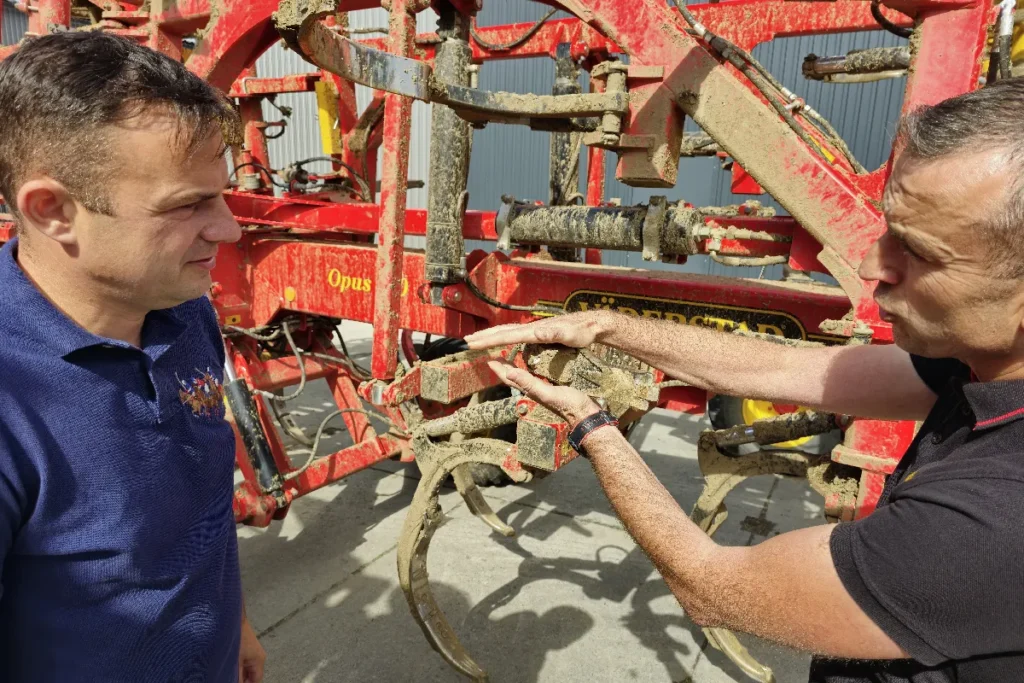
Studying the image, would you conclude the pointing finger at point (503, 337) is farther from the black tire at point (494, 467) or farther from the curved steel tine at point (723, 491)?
the black tire at point (494, 467)

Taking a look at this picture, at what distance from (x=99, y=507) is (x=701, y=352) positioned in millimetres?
1496

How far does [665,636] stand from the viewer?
276 cm

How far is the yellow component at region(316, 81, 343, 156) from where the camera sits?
4.45 metres

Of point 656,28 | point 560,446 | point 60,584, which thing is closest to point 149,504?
point 60,584

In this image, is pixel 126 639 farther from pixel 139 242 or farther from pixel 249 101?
pixel 249 101

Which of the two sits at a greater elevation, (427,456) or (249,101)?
(249,101)

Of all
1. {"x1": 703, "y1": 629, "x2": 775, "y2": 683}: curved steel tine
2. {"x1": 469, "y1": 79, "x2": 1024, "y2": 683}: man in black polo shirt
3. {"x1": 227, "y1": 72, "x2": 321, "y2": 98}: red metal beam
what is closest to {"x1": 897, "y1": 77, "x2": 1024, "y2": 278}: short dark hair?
{"x1": 469, "y1": 79, "x2": 1024, "y2": 683}: man in black polo shirt

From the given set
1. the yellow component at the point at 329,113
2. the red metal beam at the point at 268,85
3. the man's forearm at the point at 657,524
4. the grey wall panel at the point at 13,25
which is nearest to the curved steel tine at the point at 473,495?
the man's forearm at the point at 657,524

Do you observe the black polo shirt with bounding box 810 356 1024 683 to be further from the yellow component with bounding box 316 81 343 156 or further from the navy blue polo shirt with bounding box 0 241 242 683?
the yellow component with bounding box 316 81 343 156

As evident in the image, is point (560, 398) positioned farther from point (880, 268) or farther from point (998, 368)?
point (998, 368)

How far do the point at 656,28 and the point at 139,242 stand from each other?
1.57m

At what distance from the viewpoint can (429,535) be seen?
2279 mm

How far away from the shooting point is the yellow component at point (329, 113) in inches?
175

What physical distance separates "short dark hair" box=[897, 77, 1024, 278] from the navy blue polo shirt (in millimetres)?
1356
